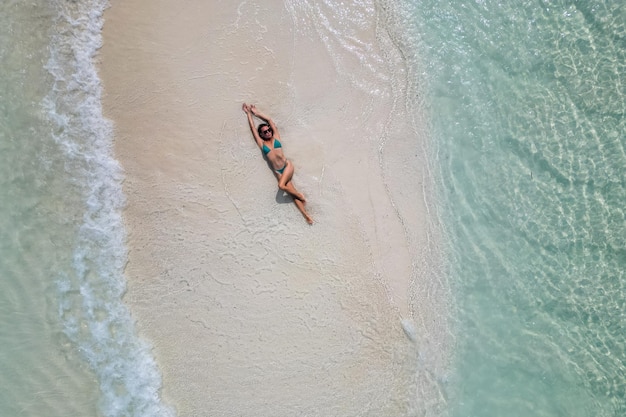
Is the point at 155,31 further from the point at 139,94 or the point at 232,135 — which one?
the point at 232,135

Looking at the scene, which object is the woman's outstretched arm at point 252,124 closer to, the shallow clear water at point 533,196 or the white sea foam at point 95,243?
the white sea foam at point 95,243

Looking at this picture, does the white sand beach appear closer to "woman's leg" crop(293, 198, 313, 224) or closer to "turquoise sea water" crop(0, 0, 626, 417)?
"woman's leg" crop(293, 198, 313, 224)

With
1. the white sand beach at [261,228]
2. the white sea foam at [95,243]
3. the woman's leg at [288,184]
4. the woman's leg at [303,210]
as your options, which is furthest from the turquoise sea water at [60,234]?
the woman's leg at [303,210]

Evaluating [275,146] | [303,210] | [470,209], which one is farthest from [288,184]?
[470,209]

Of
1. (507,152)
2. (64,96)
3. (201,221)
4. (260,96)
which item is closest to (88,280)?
(201,221)

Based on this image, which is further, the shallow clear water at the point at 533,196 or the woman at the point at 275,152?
the shallow clear water at the point at 533,196

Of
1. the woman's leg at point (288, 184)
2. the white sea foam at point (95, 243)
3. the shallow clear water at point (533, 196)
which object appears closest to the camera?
the woman's leg at point (288, 184)
